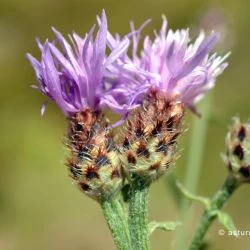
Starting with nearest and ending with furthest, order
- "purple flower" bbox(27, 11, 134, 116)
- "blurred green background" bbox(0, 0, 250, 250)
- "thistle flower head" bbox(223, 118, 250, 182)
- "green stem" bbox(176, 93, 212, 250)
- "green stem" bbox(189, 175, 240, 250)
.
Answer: "purple flower" bbox(27, 11, 134, 116) → "thistle flower head" bbox(223, 118, 250, 182) → "green stem" bbox(189, 175, 240, 250) → "green stem" bbox(176, 93, 212, 250) → "blurred green background" bbox(0, 0, 250, 250)

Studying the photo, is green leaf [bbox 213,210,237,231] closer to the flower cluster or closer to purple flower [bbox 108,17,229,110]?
the flower cluster

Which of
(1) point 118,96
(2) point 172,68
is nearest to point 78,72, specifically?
(1) point 118,96

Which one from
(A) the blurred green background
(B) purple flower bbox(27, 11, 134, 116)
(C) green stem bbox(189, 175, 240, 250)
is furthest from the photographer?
(A) the blurred green background

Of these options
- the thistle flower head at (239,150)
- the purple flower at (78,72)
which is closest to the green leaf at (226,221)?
the thistle flower head at (239,150)

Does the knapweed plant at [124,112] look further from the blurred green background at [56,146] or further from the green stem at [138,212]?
the blurred green background at [56,146]

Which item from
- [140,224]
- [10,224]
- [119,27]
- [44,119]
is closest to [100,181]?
[140,224]

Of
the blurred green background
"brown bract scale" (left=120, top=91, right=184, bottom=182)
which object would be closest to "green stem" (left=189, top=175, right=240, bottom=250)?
"brown bract scale" (left=120, top=91, right=184, bottom=182)
